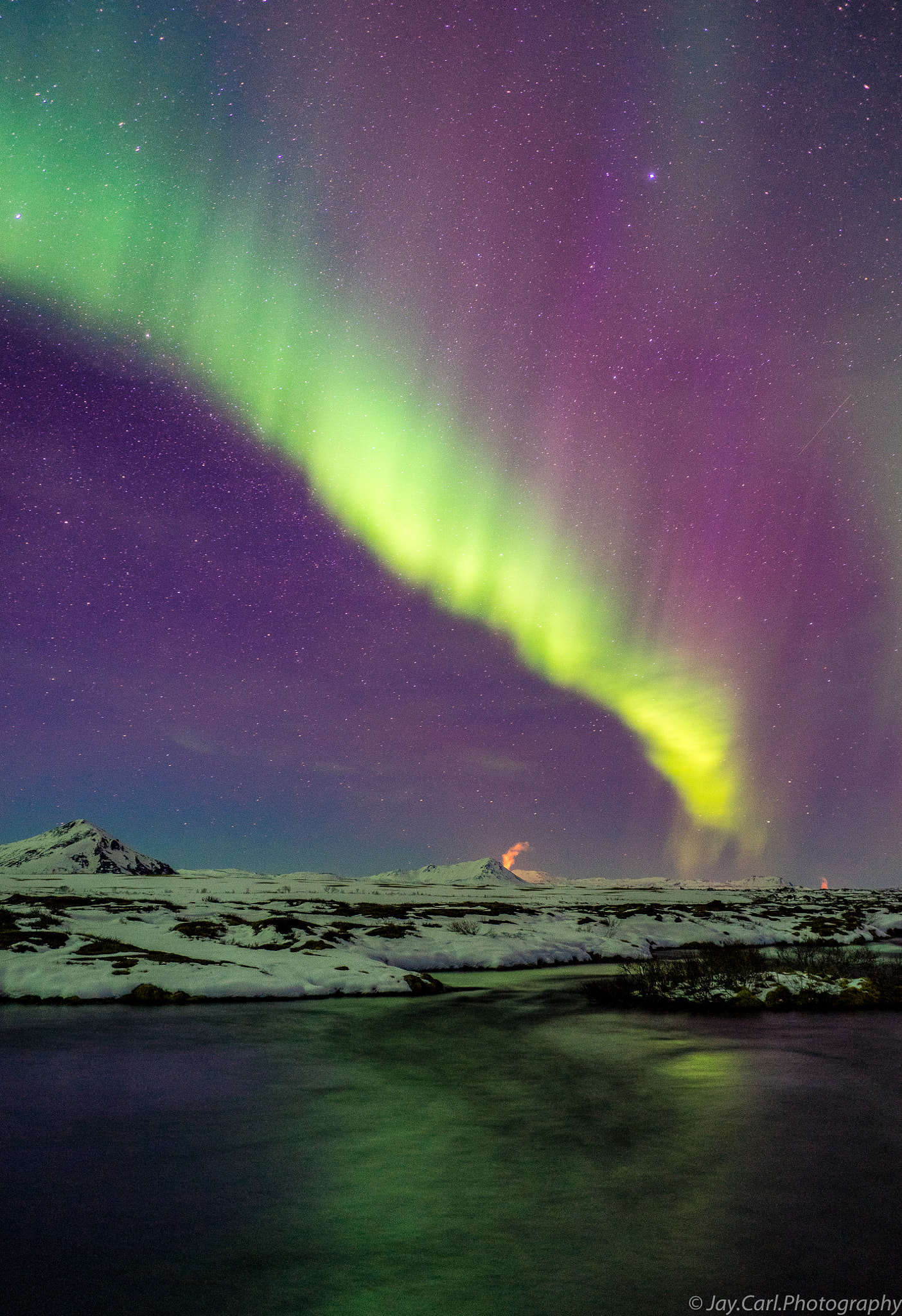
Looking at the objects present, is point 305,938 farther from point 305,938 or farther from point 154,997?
point 154,997

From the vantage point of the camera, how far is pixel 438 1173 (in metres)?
11.6

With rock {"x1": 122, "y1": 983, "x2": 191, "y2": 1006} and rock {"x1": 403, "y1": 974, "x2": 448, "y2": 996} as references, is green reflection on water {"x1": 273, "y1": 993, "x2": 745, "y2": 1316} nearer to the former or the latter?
rock {"x1": 122, "y1": 983, "x2": 191, "y2": 1006}

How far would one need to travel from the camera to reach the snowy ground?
1190 inches

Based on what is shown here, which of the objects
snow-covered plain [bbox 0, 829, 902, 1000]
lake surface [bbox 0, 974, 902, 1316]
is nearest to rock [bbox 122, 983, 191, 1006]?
snow-covered plain [bbox 0, 829, 902, 1000]

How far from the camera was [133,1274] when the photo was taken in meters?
8.30

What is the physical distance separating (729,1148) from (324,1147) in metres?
6.63

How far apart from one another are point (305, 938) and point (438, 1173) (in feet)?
104

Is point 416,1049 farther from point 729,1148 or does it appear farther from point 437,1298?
point 437,1298

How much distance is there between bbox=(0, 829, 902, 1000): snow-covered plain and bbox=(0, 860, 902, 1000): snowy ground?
0.37 feet

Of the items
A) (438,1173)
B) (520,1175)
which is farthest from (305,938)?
(520,1175)

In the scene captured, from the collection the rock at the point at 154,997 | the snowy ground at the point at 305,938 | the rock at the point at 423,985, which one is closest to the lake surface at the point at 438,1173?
the rock at the point at 154,997

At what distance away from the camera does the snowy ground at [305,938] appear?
30.2 m

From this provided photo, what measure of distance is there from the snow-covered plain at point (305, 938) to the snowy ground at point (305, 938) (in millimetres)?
114

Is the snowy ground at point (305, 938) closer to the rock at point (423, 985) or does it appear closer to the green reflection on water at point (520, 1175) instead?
the rock at point (423, 985)
